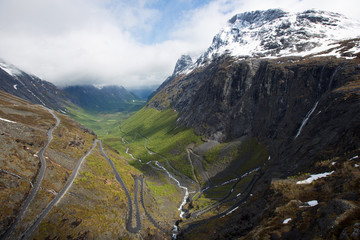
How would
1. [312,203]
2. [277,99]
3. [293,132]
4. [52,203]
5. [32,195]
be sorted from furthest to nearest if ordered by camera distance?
[277,99]
[293,132]
[52,203]
[32,195]
[312,203]

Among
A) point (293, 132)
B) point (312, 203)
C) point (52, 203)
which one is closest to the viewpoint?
point (312, 203)

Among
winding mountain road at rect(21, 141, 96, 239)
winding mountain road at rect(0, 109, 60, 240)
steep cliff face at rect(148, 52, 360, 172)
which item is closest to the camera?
winding mountain road at rect(0, 109, 60, 240)

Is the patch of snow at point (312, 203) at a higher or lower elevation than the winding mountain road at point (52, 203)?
higher

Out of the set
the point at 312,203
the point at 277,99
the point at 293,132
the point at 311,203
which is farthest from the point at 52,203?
the point at 277,99

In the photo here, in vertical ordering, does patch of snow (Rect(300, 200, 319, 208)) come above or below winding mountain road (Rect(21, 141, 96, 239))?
above

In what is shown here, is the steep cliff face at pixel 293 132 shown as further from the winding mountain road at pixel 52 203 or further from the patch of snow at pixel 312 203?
the winding mountain road at pixel 52 203

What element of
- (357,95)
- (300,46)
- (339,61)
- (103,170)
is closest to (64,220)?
(103,170)

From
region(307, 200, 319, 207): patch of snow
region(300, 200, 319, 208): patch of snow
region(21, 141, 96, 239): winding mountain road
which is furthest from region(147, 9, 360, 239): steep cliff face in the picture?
region(21, 141, 96, 239): winding mountain road

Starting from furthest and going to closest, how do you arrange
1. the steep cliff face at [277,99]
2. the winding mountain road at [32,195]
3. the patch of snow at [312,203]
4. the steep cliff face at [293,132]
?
the steep cliff face at [277,99] < the winding mountain road at [32,195] < the patch of snow at [312,203] < the steep cliff face at [293,132]

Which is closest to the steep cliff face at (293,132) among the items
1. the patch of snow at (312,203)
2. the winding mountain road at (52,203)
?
the patch of snow at (312,203)

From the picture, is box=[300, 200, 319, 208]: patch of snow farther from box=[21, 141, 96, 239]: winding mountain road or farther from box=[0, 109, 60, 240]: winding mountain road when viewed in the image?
box=[0, 109, 60, 240]: winding mountain road

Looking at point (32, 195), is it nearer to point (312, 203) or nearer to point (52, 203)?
point (52, 203)
